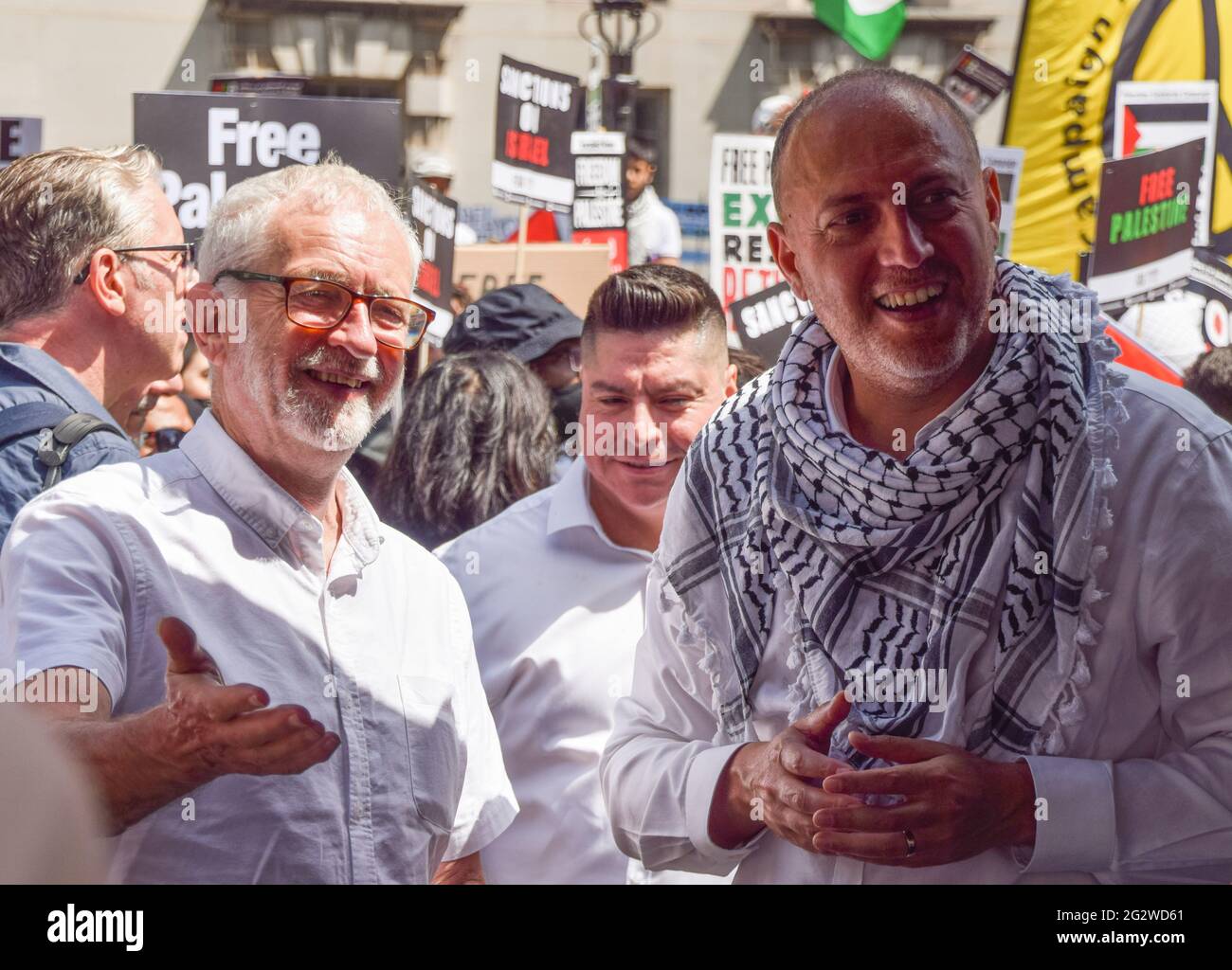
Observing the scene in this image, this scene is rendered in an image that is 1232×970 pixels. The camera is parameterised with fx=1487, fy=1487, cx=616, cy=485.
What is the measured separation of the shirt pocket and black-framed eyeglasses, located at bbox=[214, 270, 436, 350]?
0.53m

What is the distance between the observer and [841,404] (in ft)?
6.79

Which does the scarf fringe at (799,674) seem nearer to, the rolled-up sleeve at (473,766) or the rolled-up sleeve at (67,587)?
the rolled-up sleeve at (473,766)

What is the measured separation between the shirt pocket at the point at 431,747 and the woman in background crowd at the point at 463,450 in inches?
45.5

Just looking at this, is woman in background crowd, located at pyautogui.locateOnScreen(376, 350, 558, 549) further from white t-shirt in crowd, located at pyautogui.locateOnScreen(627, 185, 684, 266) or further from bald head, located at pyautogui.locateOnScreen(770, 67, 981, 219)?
white t-shirt in crowd, located at pyautogui.locateOnScreen(627, 185, 684, 266)

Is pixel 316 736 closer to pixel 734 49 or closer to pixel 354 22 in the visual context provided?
pixel 354 22

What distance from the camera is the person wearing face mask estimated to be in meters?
4.32

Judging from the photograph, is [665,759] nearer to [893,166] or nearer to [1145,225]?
[893,166]

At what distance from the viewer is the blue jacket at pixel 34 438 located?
225 centimetres

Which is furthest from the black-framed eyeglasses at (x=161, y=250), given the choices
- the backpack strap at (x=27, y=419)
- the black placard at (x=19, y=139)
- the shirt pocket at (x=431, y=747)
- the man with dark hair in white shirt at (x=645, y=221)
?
the man with dark hair in white shirt at (x=645, y=221)

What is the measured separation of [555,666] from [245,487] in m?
0.87

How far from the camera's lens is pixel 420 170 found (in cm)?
791

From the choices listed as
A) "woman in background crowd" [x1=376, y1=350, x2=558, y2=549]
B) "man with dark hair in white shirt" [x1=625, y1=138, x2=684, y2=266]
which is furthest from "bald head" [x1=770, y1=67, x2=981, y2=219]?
"man with dark hair in white shirt" [x1=625, y1=138, x2=684, y2=266]
